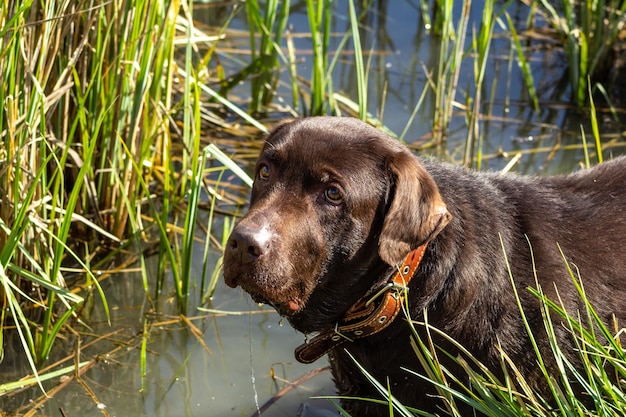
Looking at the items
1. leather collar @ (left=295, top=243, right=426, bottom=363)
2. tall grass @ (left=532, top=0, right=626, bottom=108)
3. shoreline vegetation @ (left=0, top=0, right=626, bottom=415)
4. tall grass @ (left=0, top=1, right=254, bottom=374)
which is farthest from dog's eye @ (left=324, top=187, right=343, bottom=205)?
tall grass @ (left=532, top=0, right=626, bottom=108)

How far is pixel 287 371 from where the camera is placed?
396 cm

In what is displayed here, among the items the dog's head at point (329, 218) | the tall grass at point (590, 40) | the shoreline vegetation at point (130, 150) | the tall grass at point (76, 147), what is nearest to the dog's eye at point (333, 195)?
the dog's head at point (329, 218)

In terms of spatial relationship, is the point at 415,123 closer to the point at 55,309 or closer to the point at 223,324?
the point at 223,324

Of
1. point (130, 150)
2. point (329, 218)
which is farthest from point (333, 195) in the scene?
point (130, 150)

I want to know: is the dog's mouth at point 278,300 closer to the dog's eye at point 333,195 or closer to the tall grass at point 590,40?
the dog's eye at point 333,195

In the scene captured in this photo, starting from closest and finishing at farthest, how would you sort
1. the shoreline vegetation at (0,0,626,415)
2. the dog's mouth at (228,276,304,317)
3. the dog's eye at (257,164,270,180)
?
the dog's mouth at (228,276,304,317) → the dog's eye at (257,164,270,180) → the shoreline vegetation at (0,0,626,415)

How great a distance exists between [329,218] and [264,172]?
30 centimetres

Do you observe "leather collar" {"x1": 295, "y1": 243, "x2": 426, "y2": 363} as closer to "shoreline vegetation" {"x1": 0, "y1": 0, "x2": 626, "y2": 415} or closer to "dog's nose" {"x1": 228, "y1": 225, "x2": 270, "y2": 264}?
"shoreline vegetation" {"x1": 0, "y1": 0, "x2": 626, "y2": 415}

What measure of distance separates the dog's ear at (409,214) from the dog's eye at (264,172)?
417mm

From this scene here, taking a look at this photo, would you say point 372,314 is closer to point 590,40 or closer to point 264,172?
point 264,172

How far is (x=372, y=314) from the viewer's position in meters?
3.12

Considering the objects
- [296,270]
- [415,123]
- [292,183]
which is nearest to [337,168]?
[292,183]

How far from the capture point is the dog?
300 centimetres

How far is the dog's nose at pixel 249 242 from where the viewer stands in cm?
290
